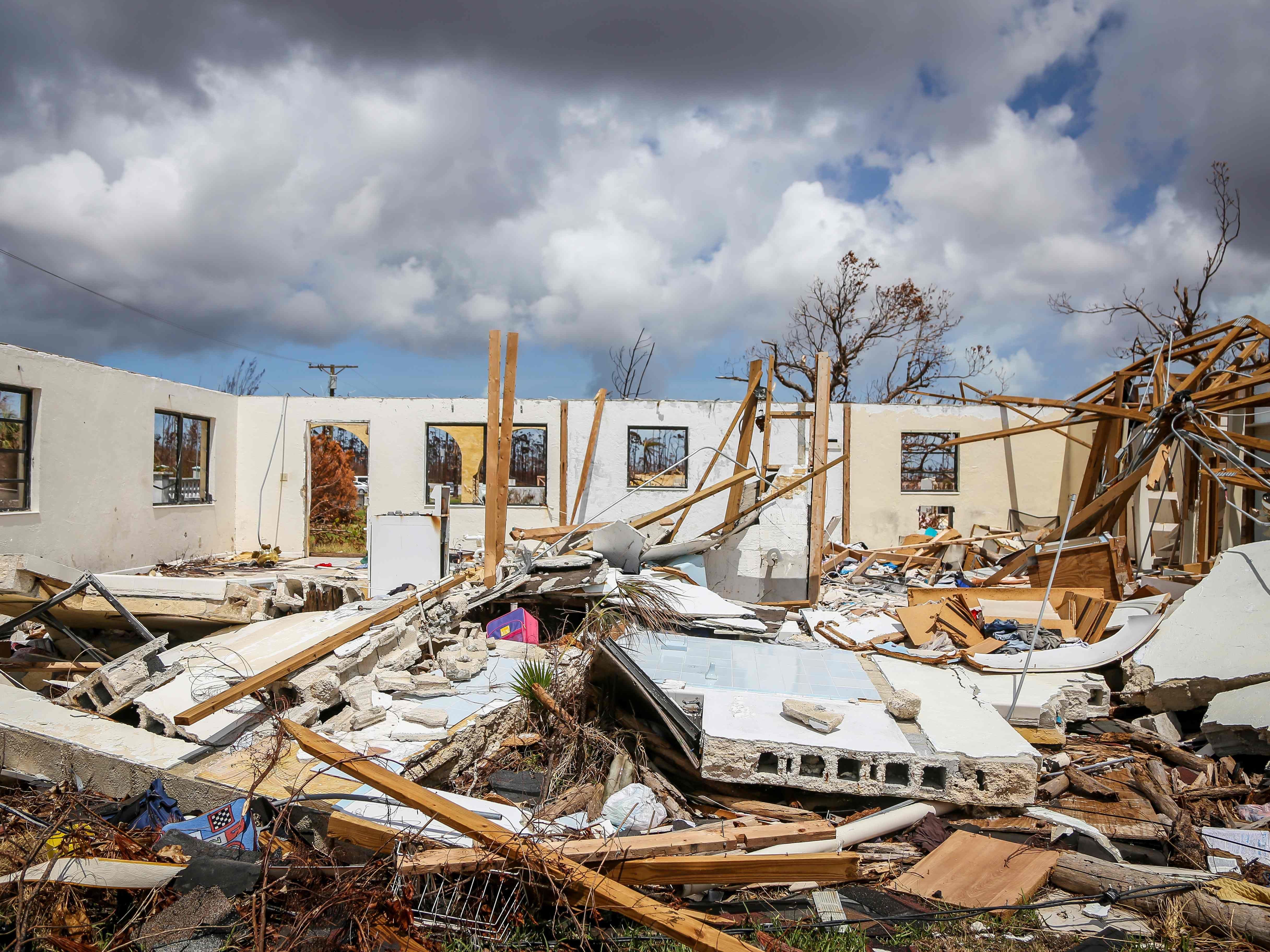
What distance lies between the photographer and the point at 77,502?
10797 mm

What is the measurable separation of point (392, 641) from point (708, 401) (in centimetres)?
1025

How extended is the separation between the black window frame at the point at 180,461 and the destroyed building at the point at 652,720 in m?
1.71

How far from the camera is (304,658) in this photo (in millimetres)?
4816

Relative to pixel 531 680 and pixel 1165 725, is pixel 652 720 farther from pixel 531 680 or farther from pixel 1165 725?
pixel 1165 725

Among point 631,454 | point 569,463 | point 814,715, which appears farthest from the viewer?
point 631,454

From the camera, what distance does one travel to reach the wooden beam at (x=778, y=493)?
25.7 feet

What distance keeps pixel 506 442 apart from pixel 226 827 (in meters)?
4.28

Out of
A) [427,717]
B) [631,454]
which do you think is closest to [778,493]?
[427,717]

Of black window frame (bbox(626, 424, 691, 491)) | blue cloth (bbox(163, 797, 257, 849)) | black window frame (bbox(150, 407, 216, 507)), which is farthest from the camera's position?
black window frame (bbox(626, 424, 691, 491))

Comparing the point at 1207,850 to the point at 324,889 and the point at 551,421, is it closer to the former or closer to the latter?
the point at 324,889

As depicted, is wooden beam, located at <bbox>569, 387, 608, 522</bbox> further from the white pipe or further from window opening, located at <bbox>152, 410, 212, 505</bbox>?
the white pipe

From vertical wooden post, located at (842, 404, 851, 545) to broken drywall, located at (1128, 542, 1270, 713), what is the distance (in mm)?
9433

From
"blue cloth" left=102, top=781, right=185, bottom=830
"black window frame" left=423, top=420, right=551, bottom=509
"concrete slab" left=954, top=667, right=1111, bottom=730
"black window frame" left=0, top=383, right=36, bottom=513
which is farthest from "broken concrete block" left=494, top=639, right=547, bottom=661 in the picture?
"black window frame" left=423, top=420, right=551, bottom=509

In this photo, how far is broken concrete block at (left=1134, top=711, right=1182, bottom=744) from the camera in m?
4.91
